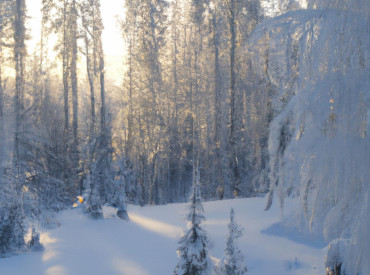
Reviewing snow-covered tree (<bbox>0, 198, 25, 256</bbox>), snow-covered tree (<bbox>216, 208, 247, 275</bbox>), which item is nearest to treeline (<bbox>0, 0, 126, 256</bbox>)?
snow-covered tree (<bbox>0, 198, 25, 256</bbox>)

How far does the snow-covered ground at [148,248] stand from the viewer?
702 centimetres

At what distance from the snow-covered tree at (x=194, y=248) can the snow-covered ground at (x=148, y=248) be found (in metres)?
0.27

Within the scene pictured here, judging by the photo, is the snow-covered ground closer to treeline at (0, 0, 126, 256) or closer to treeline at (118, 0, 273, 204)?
treeline at (0, 0, 126, 256)

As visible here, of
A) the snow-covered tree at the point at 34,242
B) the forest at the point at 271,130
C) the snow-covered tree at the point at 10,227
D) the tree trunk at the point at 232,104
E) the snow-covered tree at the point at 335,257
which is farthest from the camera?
the tree trunk at the point at 232,104

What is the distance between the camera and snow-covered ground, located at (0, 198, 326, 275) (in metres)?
7.02

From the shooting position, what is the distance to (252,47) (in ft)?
18.9

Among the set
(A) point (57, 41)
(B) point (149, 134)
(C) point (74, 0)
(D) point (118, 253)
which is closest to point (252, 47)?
(D) point (118, 253)

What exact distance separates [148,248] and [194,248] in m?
2.59

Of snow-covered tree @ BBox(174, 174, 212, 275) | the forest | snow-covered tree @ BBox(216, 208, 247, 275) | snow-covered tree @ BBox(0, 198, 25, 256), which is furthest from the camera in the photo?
snow-covered tree @ BBox(0, 198, 25, 256)

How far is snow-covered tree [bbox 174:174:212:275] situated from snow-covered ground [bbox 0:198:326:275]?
0.88 feet

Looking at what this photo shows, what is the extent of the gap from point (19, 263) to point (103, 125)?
6407 millimetres

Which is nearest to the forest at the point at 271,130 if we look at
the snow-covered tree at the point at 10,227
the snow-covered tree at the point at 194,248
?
the snow-covered tree at the point at 10,227

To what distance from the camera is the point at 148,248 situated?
8.76 m

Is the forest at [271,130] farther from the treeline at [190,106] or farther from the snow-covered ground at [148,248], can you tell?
the snow-covered ground at [148,248]
